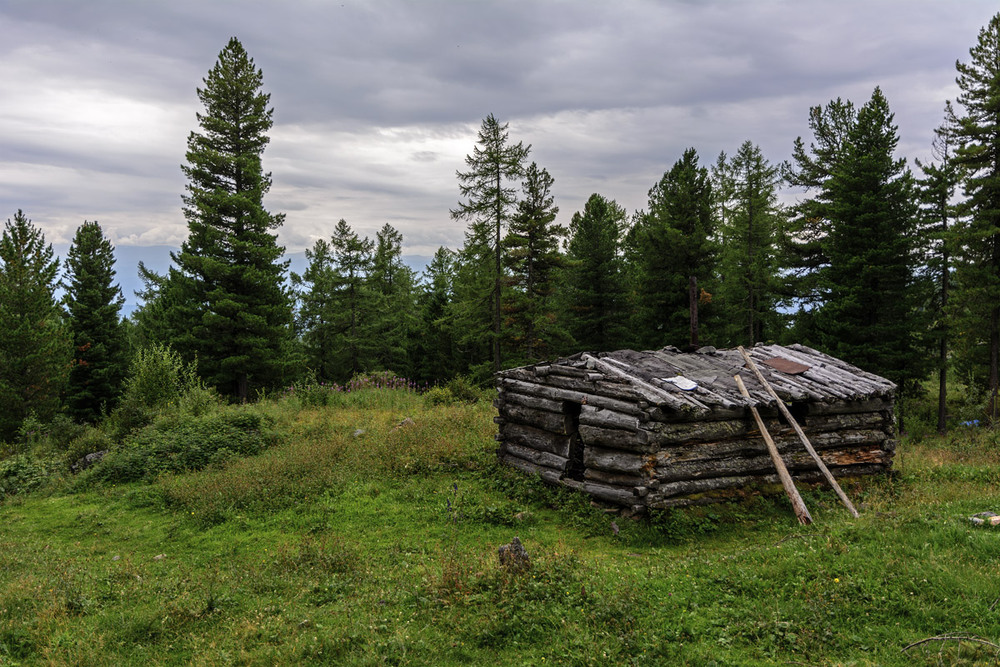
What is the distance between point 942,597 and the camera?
526 cm

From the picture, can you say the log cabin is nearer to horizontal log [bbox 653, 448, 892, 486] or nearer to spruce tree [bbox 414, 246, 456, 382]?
horizontal log [bbox 653, 448, 892, 486]

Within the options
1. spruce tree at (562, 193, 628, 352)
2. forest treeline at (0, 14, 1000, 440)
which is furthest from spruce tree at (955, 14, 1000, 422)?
spruce tree at (562, 193, 628, 352)

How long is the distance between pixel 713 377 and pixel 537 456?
3885 mm

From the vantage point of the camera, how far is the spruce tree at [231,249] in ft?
81.5

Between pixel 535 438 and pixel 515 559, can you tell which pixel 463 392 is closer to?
pixel 535 438

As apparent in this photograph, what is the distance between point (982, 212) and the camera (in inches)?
774

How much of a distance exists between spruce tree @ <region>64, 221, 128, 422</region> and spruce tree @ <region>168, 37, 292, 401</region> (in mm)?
5953

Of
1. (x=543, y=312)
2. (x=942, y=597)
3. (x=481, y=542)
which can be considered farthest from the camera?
(x=543, y=312)

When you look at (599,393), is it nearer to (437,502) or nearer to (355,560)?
(437,502)

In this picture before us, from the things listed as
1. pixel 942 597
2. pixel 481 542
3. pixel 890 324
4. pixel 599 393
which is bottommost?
pixel 481 542

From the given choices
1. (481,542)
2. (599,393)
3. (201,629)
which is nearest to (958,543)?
(599,393)

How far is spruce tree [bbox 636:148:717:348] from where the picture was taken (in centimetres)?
2577

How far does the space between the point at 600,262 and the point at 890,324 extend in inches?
527

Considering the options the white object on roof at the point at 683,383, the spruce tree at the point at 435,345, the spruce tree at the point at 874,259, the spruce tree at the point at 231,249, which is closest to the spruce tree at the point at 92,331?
the spruce tree at the point at 231,249
